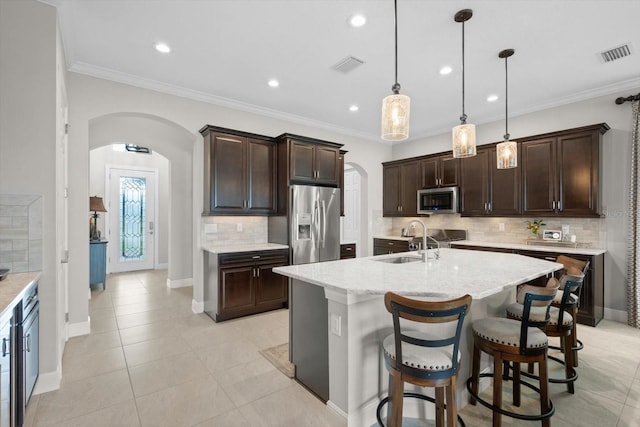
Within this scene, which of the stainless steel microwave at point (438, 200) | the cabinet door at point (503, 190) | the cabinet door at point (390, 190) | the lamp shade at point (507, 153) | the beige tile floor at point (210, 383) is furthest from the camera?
the cabinet door at point (390, 190)

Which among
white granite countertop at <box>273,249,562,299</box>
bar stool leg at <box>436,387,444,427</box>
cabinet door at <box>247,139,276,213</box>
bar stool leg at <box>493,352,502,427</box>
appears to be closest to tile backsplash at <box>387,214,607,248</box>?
white granite countertop at <box>273,249,562,299</box>

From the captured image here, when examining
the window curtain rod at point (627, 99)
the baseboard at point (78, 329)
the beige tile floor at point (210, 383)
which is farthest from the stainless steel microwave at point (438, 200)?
the baseboard at point (78, 329)

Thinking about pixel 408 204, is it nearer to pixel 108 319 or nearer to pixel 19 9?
pixel 108 319

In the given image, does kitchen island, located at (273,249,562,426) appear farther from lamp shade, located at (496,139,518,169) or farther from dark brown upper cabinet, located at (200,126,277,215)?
dark brown upper cabinet, located at (200,126,277,215)

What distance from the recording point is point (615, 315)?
400 cm

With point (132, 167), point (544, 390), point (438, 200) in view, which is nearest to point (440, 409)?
point (544, 390)

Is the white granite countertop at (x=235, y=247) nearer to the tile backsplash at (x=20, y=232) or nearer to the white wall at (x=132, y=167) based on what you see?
the tile backsplash at (x=20, y=232)

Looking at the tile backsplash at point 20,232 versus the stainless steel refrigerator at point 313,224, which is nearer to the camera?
the tile backsplash at point 20,232

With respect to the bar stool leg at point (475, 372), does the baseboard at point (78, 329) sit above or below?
below

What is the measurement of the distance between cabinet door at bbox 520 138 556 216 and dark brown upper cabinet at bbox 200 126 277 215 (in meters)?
3.73

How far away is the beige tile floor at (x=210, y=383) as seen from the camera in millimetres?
2080

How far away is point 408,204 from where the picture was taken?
621 centimetres

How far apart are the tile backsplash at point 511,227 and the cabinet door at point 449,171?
0.69 m

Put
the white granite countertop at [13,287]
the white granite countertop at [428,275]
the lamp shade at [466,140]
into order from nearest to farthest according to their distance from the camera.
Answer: the white granite countertop at [13,287] → the white granite countertop at [428,275] → the lamp shade at [466,140]
